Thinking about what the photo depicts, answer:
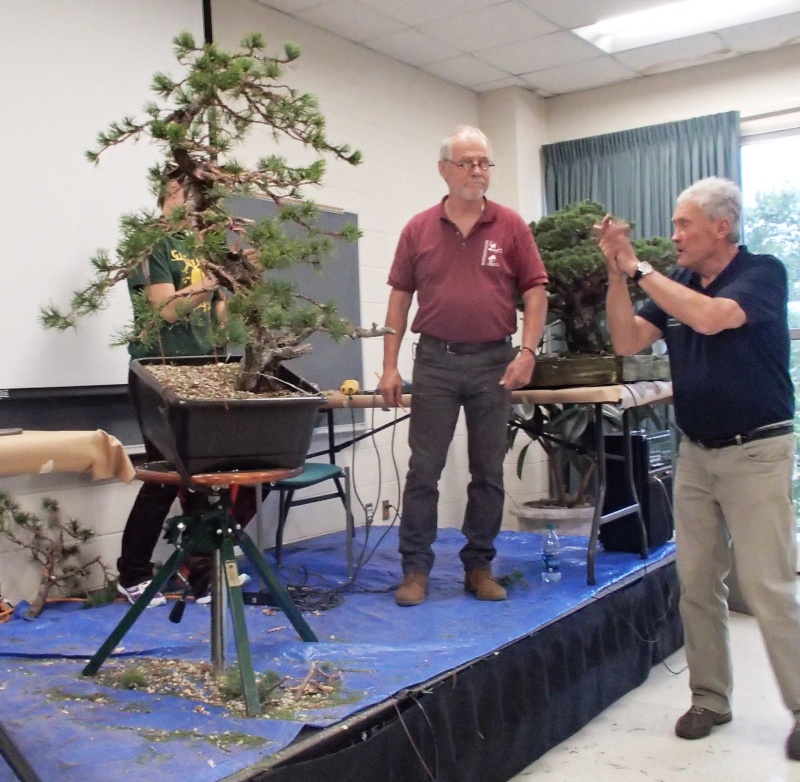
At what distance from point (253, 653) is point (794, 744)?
4.67ft

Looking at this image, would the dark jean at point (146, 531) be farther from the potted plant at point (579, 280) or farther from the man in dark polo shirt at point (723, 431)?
the man in dark polo shirt at point (723, 431)

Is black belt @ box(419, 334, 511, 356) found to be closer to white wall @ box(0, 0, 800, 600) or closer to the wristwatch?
the wristwatch

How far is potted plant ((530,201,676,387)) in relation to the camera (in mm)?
3303

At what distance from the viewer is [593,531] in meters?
3.03

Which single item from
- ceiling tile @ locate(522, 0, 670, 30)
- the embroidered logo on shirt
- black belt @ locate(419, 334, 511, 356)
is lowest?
black belt @ locate(419, 334, 511, 356)

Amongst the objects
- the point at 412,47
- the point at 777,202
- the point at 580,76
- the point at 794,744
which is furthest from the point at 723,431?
the point at 580,76

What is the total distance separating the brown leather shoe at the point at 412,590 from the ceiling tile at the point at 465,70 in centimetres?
314

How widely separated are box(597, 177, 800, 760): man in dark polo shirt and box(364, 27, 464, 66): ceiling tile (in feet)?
8.46

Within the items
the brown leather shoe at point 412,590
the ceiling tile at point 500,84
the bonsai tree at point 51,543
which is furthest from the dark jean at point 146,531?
the ceiling tile at point 500,84

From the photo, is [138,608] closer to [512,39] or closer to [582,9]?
Answer: [582,9]

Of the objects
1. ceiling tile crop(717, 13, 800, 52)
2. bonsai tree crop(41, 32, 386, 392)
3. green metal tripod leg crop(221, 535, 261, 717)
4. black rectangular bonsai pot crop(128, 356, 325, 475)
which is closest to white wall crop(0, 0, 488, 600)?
ceiling tile crop(717, 13, 800, 52)

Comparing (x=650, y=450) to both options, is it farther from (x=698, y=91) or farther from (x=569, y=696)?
(x=698, y=91)

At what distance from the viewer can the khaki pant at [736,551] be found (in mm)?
2174

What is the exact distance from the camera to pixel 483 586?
9.34 ft
